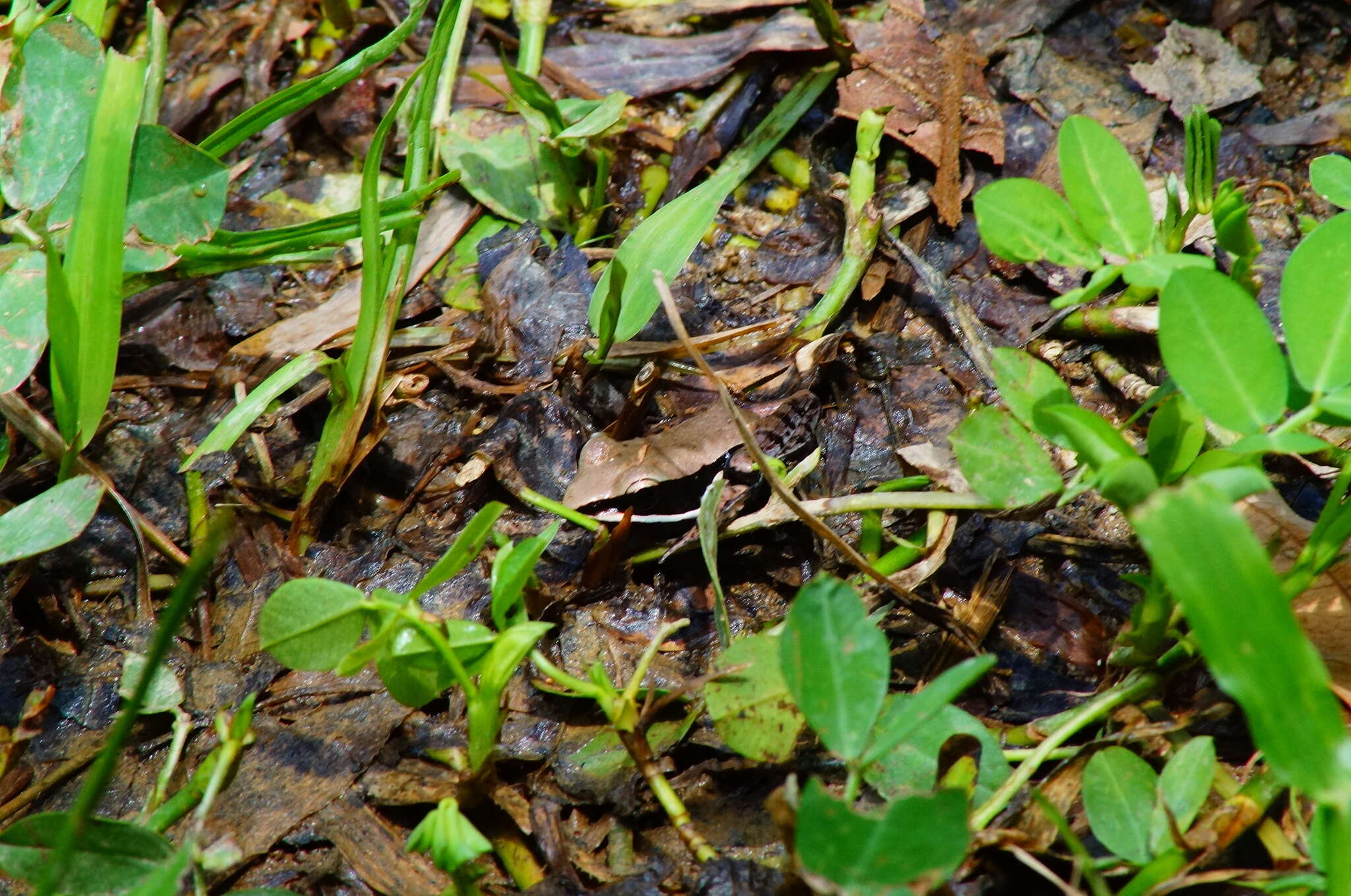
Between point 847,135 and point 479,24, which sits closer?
point 847,135

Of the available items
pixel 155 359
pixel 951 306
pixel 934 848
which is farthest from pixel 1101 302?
pixel 155 359

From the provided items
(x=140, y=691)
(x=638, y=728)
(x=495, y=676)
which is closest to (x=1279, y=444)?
(x=638, y=728)

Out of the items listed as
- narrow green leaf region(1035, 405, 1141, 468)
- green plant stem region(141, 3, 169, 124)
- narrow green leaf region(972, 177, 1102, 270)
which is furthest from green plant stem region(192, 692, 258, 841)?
green plant stem region(141, 3, 169, 124)

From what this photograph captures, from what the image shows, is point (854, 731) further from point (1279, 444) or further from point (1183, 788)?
point (1279, 444)

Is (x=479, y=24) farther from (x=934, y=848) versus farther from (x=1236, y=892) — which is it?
(x=1236, y=892)

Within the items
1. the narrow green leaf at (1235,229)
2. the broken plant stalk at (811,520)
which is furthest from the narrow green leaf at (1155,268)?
the broken plant stalk at (811,520)

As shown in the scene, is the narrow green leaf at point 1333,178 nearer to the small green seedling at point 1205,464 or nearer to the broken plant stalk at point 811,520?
the small green seedling at point 1205,464

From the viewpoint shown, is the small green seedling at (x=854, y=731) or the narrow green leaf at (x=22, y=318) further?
the narrow green leaf at (x=22, y=318)

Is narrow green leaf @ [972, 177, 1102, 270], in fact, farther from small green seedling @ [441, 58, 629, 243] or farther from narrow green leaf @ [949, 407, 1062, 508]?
small green seedling @ [441, 58, 629, 243]
